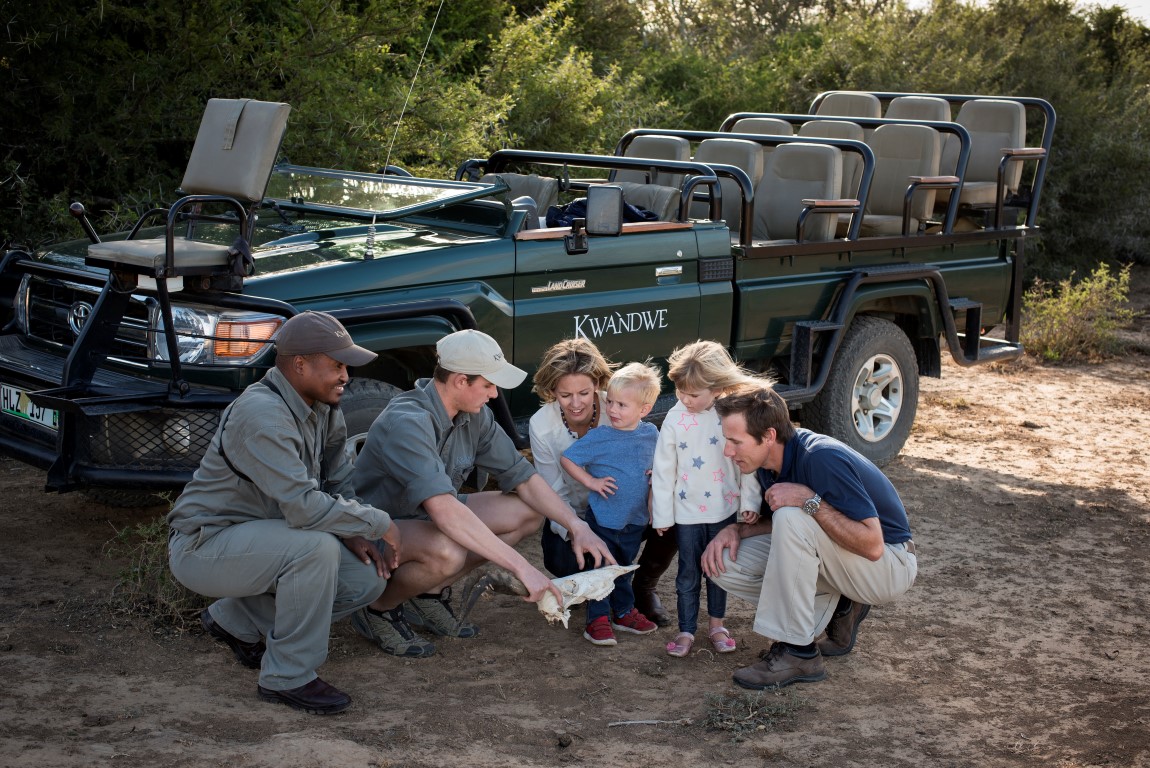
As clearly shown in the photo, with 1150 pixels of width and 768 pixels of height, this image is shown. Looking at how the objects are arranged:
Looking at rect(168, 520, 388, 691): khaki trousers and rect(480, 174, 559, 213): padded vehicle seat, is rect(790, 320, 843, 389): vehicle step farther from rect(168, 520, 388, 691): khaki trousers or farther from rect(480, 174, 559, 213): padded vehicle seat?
rect(168, 520, 388, 691): khaki trousers

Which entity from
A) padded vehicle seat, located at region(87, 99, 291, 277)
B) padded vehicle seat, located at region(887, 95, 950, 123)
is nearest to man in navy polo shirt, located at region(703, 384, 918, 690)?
padded vehicle seat, located at region(87, 99, 291, 277)

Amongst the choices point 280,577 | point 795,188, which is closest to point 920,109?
point 795,188

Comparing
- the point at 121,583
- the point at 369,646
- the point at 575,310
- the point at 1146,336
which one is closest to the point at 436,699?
the point at 369,646

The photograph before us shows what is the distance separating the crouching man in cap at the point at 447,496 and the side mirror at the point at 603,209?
1155 mm

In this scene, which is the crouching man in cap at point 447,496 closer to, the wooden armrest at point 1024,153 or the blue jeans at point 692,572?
the blue jeans at point 692,572

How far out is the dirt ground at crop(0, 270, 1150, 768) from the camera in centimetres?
380

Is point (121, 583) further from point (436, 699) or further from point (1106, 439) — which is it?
point (1106, 439)

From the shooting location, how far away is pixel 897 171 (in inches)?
317

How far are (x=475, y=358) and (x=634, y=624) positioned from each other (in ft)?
4.24

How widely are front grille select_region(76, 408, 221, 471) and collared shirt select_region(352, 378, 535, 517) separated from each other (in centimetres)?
62

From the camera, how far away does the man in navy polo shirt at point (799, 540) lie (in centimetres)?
428

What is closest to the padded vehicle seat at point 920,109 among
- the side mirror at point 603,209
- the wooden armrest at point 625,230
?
the wooden armrest at point 625,230

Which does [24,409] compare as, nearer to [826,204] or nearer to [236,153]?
[236,153]

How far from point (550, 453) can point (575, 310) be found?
938 mm
